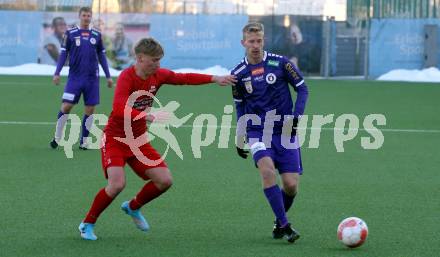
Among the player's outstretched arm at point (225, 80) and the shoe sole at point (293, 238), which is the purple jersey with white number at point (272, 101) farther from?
the shoe sole at point (293, 238)

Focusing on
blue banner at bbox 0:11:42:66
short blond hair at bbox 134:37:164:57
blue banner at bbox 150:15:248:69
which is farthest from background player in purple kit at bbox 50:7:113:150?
blue banner at bbox 0:11:42:66

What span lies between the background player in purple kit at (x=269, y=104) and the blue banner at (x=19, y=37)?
28.8 meters

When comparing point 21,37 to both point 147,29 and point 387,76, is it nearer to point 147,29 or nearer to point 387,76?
point 147,29

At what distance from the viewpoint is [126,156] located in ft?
26.5

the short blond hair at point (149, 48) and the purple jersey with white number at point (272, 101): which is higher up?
the short blond hair at point (149, 48)

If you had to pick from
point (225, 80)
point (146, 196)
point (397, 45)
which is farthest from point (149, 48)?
point (397, 45)

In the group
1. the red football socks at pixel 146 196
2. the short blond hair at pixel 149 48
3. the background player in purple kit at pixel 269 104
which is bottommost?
the red football socks at pixel 146 196

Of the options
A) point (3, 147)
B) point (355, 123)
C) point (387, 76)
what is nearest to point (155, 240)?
point (3, 147)

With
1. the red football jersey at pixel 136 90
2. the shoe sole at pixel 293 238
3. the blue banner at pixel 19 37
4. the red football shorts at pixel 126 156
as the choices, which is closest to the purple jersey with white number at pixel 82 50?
the red football jersey at pixel 136 90

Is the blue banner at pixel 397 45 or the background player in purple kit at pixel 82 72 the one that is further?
the blue banner at pixel 397 45

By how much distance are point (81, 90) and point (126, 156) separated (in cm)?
653

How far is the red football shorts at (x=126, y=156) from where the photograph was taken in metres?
8.06

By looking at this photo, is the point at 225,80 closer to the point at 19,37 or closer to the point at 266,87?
the point at 266,87

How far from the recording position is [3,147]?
1414cm
